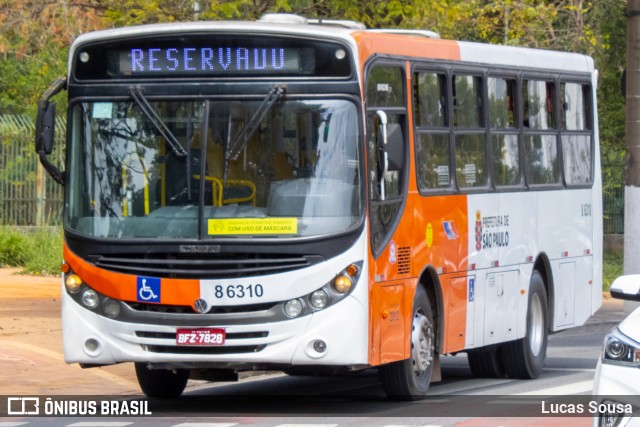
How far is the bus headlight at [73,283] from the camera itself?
12.1 meters

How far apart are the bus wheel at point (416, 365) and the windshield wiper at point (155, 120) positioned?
7.74ft

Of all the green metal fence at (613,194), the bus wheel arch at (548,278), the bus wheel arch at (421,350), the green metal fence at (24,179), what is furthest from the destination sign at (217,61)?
the green metal fence at (613,194)

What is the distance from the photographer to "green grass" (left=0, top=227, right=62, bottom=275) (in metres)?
25.0

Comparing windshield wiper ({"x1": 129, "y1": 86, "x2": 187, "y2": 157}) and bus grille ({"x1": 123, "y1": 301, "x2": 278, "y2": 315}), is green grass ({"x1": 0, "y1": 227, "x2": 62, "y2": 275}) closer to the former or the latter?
windshield wiper ({"x1": 129, "y1": 86, "x2": 187, "y2": 157})

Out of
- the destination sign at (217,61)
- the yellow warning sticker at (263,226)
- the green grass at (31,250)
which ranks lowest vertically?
the green grass at (31,250)

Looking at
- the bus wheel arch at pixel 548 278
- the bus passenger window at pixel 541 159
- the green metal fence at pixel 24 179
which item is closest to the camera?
the bus passenger window at pixel 541 159

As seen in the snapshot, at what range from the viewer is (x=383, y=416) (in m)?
11.9

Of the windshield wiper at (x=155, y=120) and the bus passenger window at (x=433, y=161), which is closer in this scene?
the windshield wiper at (x=155, y=120)

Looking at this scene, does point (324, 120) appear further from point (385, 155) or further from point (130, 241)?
point (130, 241)

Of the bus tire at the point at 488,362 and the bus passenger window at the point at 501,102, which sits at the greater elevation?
the bus passenger window at the point at 501,102

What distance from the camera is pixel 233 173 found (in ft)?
38.5

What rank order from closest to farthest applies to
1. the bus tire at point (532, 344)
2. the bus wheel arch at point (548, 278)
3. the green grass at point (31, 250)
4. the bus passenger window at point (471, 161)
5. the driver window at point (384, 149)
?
1. the driver window at point (384, 149)
2. the bus passenger window at point (471, 161)
3. the bus tire at point (532, 344)
4. the bus wheel arch at point (548, 278)
5. the green grass at point (31, 250)

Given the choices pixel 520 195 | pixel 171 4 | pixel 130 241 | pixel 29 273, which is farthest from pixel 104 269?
pixel 29 273

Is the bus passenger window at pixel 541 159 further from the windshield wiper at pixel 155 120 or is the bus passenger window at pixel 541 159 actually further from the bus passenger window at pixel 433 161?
the windshield wiper at pixel 155 120
